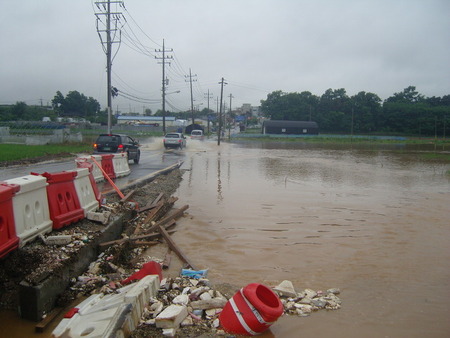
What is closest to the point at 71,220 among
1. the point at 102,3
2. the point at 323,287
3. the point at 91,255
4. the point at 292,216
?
the point at 91,255

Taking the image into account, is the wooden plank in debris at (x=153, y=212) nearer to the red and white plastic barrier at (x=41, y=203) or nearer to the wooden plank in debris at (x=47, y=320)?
the red and white plastic barrier at (x=41, y=203)

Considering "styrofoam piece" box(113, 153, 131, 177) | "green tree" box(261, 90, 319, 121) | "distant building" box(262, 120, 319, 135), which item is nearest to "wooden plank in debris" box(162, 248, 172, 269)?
"styrofoam piece" box(113, 153, 131, 177)

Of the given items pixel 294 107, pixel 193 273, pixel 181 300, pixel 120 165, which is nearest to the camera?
pixel 181 300

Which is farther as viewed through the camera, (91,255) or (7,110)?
(7,110)

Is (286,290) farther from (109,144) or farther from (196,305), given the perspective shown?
(109,144)

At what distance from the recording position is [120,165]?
15914 millimetres

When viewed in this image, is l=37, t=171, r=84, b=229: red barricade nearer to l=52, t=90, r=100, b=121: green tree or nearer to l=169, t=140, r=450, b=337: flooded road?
l=169, t=140, r=450, b=337: flooded road

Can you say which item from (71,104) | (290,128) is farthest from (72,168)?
(71,104)

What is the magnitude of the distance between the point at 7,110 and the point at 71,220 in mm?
83241

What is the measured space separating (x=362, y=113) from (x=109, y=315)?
10640 centimetres

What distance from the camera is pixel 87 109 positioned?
108062mm

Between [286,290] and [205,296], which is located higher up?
[205,296]

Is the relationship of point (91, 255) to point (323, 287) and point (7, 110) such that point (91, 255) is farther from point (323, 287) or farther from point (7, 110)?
point (7, 110)

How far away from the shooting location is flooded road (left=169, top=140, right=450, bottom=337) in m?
5.23
